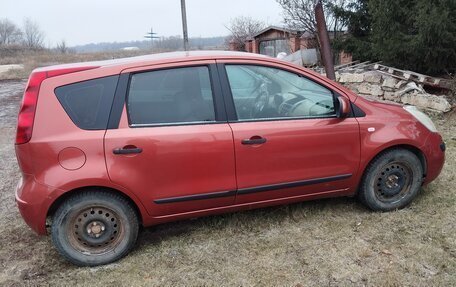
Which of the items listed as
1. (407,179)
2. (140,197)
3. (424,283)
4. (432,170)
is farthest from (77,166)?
(432,170)

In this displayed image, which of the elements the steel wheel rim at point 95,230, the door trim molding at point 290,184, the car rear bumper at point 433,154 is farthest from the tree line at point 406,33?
the steel wheel rim at point 95,230

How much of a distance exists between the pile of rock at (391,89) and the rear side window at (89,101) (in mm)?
6168

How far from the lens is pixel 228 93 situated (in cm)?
329

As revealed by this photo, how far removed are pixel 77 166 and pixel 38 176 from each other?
0.29 m

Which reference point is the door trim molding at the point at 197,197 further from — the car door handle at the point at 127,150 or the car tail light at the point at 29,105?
the car tail light at the point at 29,105

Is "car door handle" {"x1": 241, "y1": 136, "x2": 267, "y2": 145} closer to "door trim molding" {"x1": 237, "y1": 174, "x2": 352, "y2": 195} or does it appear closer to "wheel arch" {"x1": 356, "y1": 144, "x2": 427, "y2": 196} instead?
"door trim molding" {"x1": 237, "y1": 174, "x2": 352, "y2": 195}

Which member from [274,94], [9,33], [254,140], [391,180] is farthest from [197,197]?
[9,33]

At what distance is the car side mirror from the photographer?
A: 3.44 meters

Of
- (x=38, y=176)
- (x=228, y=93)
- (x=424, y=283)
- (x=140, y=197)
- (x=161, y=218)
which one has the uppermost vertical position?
(x=228, y=93)

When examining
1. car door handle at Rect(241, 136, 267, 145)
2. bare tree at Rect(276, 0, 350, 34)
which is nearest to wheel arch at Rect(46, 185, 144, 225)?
car door handle at Rect(241, 136, 267, 145)

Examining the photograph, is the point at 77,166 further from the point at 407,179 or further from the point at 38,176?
the point at 407,179

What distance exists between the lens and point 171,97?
320 centimetres

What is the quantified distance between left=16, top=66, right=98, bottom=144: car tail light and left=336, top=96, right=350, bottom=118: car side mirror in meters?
2.25

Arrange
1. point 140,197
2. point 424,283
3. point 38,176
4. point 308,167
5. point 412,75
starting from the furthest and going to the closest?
point 412,75 < point 308,167 < point 140,197 < point 38,176 < point 424,283
